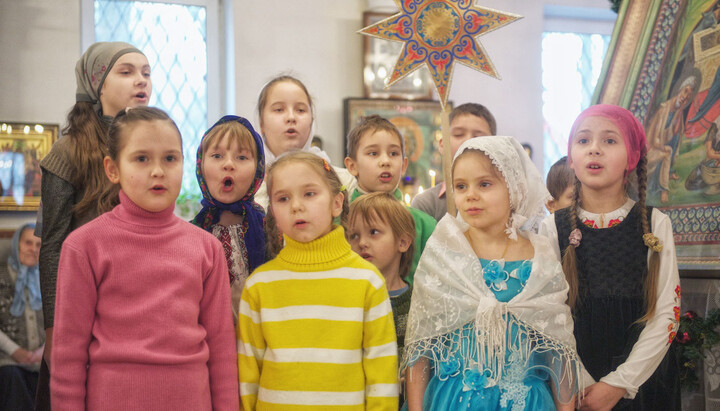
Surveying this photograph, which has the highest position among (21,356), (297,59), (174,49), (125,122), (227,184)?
(174,49)

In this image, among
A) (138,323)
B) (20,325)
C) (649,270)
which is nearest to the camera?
(138,323)

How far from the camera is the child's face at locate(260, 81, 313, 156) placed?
319 cm

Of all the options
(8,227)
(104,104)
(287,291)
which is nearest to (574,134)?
(287,291)

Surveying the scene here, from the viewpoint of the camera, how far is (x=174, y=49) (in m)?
7.30

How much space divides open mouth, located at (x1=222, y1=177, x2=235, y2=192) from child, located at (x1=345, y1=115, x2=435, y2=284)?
2.50 feet

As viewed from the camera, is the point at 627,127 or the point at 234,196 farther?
the point at 627,127

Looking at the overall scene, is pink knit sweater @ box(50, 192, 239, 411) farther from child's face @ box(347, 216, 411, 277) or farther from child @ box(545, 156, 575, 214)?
child @ box(545, 156, 575, 214)

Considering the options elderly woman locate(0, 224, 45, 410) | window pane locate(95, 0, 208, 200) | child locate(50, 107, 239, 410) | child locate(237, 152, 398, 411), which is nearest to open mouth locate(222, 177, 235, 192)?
child locate(237, 152, 398, 411)

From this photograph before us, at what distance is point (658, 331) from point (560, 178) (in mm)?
1541

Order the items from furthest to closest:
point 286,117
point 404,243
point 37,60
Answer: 1. point 37,60
2. point 286,117
3. point 404,243

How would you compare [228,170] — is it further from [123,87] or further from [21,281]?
[21,281]

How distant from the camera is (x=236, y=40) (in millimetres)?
7090

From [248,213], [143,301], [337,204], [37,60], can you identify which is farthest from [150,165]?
[37,60]

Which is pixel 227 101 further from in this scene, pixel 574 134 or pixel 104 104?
pixel 574 134
